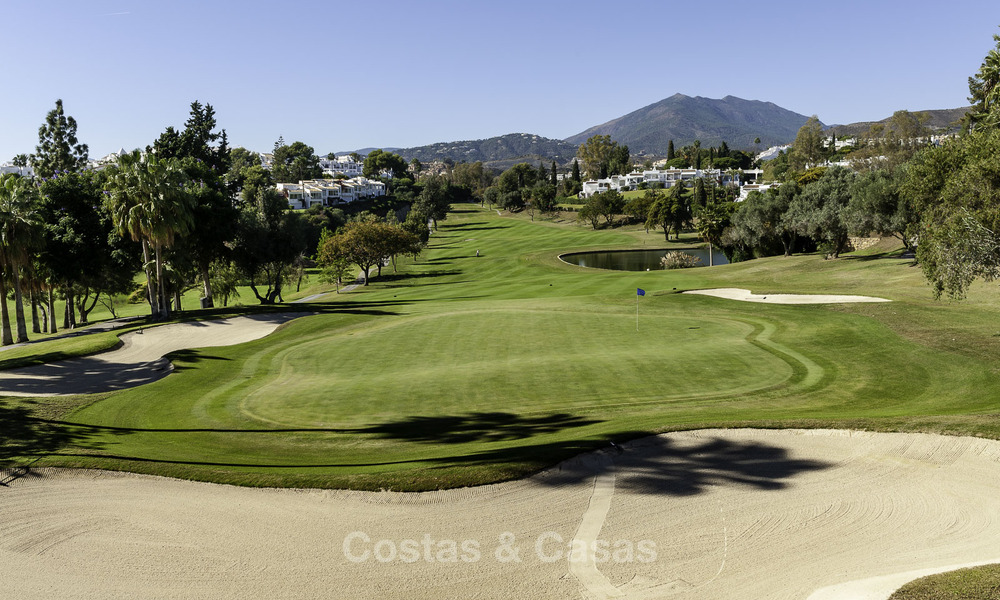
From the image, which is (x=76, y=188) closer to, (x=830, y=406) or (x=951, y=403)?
(x=830, y=406)

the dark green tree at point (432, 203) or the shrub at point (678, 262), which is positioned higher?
the dark green tree at point (432, 203)

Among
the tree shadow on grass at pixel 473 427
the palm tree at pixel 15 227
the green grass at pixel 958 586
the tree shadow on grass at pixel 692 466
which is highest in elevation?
the palm tree at pixel 15 227

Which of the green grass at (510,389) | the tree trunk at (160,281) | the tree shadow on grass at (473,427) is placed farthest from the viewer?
the tree trunk at (160,281)

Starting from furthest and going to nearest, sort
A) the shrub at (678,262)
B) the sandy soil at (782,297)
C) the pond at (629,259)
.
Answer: the pond at (629,259) → the shrub at (678,262) → the sandy soil at (782,297)

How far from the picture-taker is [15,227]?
3788 centimetres

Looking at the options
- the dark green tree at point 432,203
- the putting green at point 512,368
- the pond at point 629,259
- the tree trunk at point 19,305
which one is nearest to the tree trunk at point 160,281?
the tree trunk at point 19,305

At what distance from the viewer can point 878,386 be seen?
20.1 m

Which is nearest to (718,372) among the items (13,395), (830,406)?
(830,406)

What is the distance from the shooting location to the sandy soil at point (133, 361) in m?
23.9

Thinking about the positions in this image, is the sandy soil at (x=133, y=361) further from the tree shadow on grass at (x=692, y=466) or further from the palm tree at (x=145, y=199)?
the tree shadow on grass at (x=692, y=466)

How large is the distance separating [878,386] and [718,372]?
5.17 meters

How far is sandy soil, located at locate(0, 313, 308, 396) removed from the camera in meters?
23.9

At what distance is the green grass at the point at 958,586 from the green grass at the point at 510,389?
571 cm

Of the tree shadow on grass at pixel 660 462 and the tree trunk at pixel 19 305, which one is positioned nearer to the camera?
the tree shadow on grass at pixel 660 462
